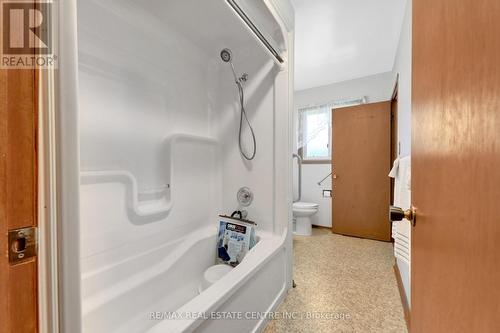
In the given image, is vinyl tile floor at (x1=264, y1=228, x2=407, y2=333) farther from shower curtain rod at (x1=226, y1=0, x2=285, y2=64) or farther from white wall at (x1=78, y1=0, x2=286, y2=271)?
shower curtain rod at (x1=226, y1=0, x2=285, y2=64)

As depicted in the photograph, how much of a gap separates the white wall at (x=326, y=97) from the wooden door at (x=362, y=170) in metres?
0.30

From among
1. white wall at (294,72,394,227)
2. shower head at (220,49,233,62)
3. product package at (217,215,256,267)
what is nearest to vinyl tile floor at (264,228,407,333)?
product package at (217,215,256,267)

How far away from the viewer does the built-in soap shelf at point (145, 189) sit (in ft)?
4.04

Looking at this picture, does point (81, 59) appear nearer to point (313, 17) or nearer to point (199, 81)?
point (199, 81)

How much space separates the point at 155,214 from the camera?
1550mm

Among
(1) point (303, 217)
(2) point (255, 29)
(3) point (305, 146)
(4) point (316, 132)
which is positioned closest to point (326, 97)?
(4) point (316, 132)

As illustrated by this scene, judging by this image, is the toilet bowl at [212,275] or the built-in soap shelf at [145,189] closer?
the built-in soap shelf at [145,189]

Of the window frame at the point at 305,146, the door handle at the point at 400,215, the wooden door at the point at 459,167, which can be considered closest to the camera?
the wooden door at the point at 459,167

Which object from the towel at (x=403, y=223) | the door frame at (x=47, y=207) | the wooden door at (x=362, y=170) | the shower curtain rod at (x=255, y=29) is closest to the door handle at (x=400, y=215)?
the towel at (x=403, y=223)

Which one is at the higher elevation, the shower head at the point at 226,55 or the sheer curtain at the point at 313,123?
the shower head at the point at 226,55

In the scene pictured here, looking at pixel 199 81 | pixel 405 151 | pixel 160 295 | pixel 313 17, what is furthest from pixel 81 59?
pixel 405 151

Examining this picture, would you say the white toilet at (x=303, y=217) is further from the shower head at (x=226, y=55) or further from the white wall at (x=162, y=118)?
the shower head at (x=226, y=55)

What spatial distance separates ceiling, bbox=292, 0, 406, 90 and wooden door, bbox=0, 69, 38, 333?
1.97 metres

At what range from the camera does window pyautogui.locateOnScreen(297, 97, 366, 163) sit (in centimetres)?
346
